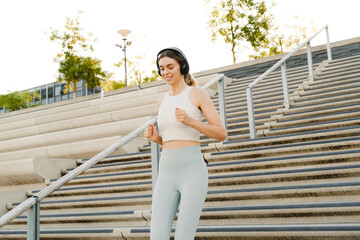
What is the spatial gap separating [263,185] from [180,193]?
8.51ft

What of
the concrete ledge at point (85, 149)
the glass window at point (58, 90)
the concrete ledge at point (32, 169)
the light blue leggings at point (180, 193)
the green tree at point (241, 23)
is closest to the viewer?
the light blue leggings at point (180, 193)

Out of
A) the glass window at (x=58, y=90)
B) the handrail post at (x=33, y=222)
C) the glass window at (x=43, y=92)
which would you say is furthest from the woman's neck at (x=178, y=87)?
the glass window at (x=43, y=92)

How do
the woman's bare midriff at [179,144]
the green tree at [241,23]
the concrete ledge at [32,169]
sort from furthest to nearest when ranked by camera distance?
the green tree at [241,23] < the concrete ledge at [32,169] < the woman's bare midriff at [179,144]

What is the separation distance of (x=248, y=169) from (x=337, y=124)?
1.48 metres

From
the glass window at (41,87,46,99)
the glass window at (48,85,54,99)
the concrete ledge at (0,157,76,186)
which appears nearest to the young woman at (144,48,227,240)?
the concrete ledge at (0,157,76,186)

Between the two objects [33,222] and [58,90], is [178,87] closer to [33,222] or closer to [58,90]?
[33,222]

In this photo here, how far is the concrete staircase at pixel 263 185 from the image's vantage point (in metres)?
3.58

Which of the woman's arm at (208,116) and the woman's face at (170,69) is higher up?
the woman's face at (170,69)

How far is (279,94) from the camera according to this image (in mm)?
7652

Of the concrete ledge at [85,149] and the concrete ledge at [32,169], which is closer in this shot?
the concrete ledge at [32,169]

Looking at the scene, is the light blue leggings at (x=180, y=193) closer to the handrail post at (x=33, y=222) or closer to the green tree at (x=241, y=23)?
the handrail post at (x=33, y=222)

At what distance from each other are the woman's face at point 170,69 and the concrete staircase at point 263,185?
6.01 feet

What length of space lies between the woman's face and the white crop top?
9 centimetres

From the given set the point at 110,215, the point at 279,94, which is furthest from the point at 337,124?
the point at 110,215
